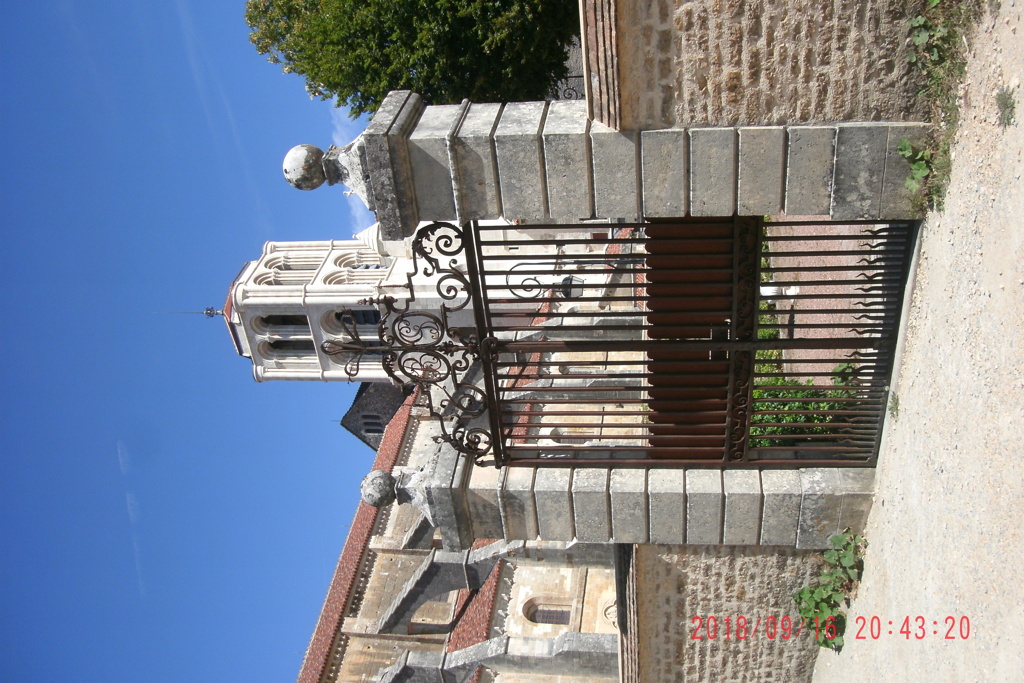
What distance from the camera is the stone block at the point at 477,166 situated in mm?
5340

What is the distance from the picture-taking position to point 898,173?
5.01 meters

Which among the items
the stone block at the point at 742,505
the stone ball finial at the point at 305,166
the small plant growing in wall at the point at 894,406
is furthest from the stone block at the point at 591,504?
the stone ball finial at the point at 305,166

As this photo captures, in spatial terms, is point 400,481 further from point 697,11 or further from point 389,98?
point 697,11

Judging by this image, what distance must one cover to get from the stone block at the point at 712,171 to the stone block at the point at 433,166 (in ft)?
5.46

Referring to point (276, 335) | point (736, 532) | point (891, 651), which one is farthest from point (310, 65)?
point (891, 651)

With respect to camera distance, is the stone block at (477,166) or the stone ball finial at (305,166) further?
the stone ball finial at (305,166)

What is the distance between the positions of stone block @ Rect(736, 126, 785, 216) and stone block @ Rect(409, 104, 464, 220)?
78.0 inches

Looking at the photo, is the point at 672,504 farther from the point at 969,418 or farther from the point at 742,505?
the point at 969,418

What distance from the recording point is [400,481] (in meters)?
7.32

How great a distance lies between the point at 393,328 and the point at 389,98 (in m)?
1.76

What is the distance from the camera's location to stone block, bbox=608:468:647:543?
669 cm

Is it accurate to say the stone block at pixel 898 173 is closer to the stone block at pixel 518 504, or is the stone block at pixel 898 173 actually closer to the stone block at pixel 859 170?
the stone block at pixel 859 170

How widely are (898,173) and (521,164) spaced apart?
246 cm

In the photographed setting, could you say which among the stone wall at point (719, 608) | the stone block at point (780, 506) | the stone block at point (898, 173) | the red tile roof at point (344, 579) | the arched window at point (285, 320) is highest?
the stone block at point (898, 173)
